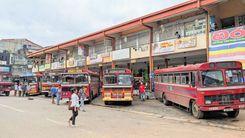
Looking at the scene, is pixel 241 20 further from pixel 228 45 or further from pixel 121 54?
pixel 121 54

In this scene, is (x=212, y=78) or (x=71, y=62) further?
(x=71, y=62)

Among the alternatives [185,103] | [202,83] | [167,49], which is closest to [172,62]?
[167,49]

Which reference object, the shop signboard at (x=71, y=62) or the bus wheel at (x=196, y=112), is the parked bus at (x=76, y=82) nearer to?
the bus wheel at (x=196, y=112)

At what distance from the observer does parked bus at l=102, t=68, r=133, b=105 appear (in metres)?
23.7

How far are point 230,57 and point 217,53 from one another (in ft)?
5.14

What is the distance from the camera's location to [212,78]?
15195mm

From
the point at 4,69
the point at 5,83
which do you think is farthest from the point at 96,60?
the point at 4,69

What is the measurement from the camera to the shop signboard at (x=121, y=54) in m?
35.7

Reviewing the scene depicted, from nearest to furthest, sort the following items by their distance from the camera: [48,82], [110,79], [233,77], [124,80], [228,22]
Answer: [233,77] → [124,80] → [110,79] → [228,22] → [48,82]

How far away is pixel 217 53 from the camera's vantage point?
23.7 metres

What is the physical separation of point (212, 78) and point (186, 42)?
41.2 ft

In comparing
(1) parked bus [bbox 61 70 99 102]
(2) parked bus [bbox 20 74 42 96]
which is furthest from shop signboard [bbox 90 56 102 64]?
(1) parked bus [bbox 61 70 99 102]

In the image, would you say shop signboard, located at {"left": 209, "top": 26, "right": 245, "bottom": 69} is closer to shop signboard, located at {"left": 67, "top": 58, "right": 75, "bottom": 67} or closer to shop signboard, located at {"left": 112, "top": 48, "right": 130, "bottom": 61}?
shop signboard, located at {"left": 112, "top": 48, "right": 130, "bottom": 61}

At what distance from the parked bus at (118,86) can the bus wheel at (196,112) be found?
7.47 m
